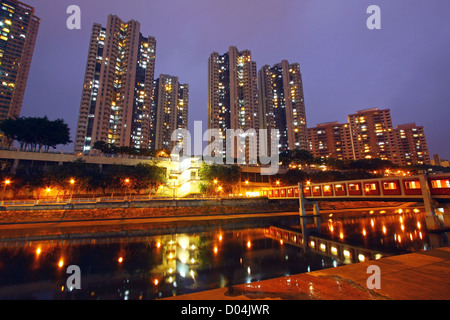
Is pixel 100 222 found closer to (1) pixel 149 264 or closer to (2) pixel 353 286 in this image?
(1) pixel 149 264

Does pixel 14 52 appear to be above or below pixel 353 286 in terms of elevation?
above

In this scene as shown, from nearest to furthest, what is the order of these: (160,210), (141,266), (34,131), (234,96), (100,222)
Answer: (141,266) → (100,222) → (160,210) → (34,131) → (234,96)

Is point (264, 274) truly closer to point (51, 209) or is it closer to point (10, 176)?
point (51, 209)

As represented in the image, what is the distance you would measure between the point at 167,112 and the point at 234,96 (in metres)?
65.3

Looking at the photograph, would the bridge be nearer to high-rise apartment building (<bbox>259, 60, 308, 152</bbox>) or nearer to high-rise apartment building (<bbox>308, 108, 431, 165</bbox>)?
high-rise apartment building (<bbox>259, 60, 308, 152</bbox>)

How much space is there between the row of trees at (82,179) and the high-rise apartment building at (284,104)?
11747cm

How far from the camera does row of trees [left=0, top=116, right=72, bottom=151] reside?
59.2m

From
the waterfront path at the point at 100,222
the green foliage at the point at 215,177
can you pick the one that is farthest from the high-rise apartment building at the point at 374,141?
the waterfront path at the point at 100,222

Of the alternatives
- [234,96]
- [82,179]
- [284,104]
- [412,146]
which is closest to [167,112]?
[234,96]

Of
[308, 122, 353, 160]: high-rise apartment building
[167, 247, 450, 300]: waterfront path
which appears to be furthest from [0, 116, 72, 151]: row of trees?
[308, 122, 353, 160]: high-rise apartment building

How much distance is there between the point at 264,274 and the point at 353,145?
666ft

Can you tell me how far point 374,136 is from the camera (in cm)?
16950

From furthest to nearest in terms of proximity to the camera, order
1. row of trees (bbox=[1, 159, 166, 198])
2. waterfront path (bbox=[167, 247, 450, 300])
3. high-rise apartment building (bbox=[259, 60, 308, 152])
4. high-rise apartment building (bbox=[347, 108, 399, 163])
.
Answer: high-rise apartment building (bbox=[347, 108, 399, 163]) < high-rise apartment building (bbox=[259, 60, 308, 152]) < row of trees (bbox=[1, 159, 166, 198]) < waterfront path (bbox=[167, 247, 450, 300])

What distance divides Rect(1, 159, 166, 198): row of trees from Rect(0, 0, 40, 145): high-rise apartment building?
4128 inches
